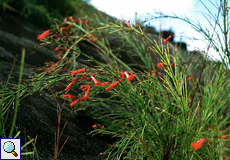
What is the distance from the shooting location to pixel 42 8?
507 centimetres

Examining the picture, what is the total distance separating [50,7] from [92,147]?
463 centimetres

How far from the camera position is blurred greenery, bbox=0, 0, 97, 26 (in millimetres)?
4922

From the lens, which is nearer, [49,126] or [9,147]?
[9,147]

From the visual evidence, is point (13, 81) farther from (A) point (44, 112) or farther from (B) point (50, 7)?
(B) point (50, 7)

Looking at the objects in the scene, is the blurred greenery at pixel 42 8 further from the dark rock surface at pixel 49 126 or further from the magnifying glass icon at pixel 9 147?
the magnifying glass icon at pixel 9 147

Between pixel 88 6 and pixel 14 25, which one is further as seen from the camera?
pixel 88 6

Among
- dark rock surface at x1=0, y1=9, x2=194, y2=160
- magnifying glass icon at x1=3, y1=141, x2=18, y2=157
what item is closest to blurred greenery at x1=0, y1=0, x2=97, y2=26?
dark rock surface at x1=0, y1=9, x2=194, y2=160

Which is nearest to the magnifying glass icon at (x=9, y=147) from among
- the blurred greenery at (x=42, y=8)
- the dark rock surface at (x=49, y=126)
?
the dark rock surface at (x=49, y=126)

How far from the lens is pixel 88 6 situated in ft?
22.5

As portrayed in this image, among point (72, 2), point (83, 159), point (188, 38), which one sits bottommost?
point (83, 159)

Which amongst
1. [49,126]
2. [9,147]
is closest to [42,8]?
[49,126]

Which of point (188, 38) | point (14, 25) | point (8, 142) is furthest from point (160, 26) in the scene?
point (14, 25)

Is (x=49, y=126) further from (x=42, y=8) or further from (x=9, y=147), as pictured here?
(x=42, y=8)

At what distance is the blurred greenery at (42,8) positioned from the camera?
4922 mm
